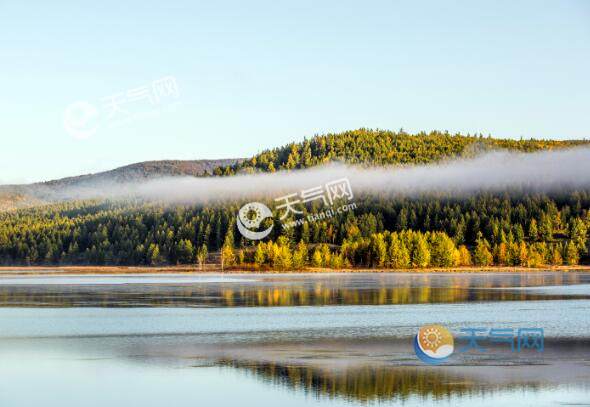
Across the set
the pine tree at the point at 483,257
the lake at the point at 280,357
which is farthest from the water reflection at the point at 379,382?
the pine tree at the point at 483,257

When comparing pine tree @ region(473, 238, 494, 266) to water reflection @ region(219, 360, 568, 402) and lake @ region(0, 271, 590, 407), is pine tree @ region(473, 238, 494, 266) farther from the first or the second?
water reflection @ region(219, 360, 568, 402)

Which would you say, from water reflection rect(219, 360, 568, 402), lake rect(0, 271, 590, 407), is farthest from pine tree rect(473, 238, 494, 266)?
water reflection rect(219, 360, 568, 402)

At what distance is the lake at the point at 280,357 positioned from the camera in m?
25.9

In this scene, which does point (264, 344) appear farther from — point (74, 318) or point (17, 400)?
point (74, 318)

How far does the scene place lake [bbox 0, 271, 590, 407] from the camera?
25.9 m

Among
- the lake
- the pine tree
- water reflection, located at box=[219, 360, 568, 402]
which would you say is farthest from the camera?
the pine tree

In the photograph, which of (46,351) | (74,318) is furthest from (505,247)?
(46,351)

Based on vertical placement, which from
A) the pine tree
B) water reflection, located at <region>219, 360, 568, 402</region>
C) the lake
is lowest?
the pine tree

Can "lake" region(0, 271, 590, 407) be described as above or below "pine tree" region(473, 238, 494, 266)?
above

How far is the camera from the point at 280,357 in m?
33.6

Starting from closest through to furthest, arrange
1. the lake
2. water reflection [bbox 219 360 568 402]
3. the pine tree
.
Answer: water reflection [bbox 219 360 568 402], the lake, the pine tree

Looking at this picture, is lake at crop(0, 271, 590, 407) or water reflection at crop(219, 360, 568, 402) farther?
lake at crop(0, 271, 590, 407)

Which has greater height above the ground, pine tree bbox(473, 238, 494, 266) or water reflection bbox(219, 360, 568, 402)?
water reflection bbox(219, 360, 568, 402)

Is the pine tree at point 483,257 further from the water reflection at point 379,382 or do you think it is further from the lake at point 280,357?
the water reflection at point 379,382
